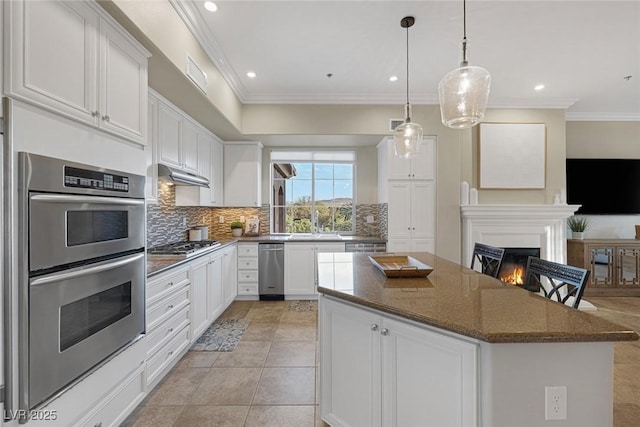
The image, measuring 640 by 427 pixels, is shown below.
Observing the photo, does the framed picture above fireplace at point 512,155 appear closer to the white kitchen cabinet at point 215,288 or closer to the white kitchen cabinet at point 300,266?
the white kitchen cabinet at point 300,266

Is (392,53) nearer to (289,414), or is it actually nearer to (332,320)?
(332,320)

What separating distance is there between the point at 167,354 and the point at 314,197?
3280 millimetres

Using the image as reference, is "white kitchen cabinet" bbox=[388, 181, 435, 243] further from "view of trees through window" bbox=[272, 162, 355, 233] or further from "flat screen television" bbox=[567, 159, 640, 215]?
"flat screen television" bbox=[567, 159, 640, 215]

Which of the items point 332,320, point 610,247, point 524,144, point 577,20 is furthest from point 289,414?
point 610,247

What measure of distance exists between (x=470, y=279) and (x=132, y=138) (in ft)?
7.50

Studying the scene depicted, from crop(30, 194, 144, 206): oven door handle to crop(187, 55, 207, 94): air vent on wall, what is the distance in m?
1.27

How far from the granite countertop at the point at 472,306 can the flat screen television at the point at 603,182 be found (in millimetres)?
4251

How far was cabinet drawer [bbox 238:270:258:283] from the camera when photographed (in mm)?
4232

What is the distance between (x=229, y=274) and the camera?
3.92 metres

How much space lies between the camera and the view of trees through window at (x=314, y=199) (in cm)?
500

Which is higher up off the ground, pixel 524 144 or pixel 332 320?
pixel 524 144

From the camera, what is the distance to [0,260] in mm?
1018

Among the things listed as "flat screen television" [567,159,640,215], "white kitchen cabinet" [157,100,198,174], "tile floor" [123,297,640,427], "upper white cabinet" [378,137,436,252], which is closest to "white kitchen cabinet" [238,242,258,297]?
"tile floor" [123,297,640,427]

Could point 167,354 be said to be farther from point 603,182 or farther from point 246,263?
point 603,182
